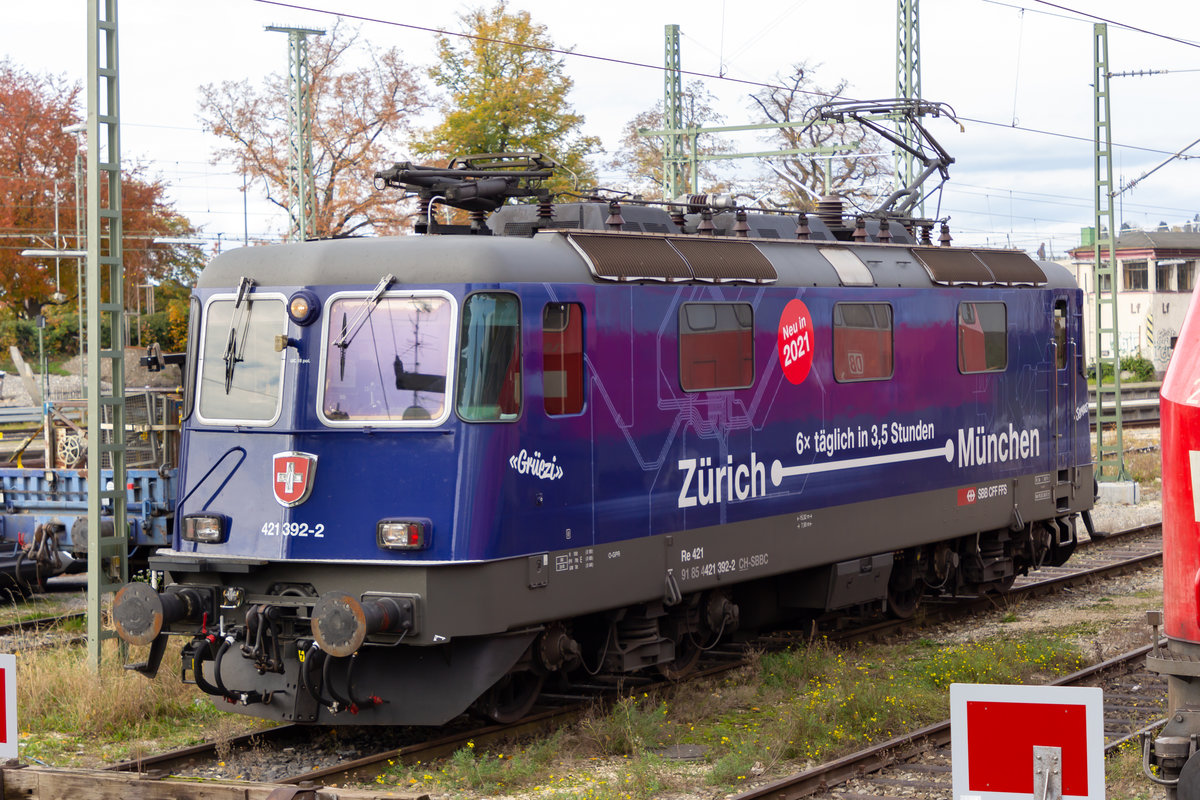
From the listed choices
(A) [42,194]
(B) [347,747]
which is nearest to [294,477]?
(B) [347,747]

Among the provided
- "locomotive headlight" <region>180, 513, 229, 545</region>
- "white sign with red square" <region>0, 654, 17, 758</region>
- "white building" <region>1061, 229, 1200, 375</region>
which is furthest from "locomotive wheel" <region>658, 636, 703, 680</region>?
"white building" <region>1061, 229, 1200, 375</region>

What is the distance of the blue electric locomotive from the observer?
28.6ft

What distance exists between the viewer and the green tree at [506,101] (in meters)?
32.2

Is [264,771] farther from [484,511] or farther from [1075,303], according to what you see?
[1075,303]

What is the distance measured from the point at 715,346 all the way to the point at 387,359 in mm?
2845

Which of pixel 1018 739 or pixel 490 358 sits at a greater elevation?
pixel 490 358

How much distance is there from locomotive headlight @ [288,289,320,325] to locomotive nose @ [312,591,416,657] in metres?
1.73

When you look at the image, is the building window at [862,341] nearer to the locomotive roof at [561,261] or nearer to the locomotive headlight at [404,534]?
the locomotive roof at [561,261]

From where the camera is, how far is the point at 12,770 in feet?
22.8

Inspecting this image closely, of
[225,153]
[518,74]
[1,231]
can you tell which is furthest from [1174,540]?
[1,231]

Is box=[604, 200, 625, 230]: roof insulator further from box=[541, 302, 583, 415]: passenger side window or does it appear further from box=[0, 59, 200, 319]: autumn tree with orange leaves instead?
box=[0, 59, 200, 319]: autumn tree with orange leaves

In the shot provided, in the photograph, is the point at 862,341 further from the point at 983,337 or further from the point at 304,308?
the point at 304,308

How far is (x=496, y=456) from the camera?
874 cm

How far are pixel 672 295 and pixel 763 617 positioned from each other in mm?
3549
